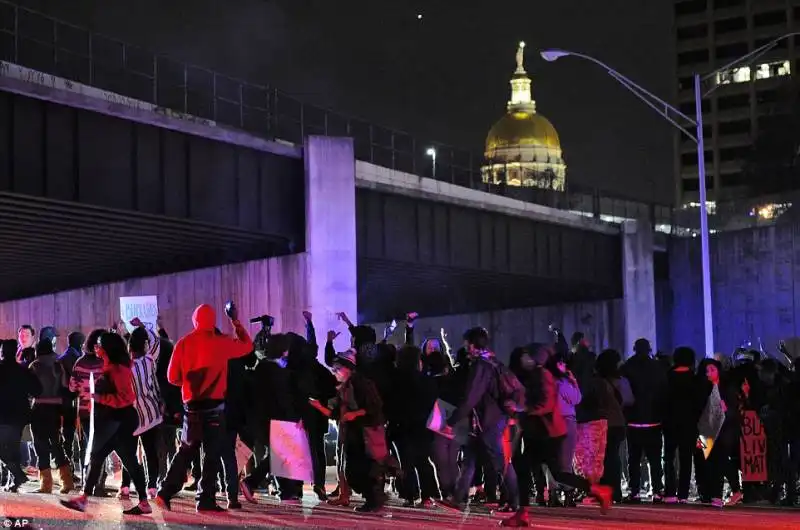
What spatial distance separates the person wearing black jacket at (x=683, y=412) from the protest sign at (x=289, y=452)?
4.15 m

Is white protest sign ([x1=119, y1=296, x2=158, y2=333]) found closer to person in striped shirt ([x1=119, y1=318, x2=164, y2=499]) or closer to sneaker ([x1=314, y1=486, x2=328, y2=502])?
sneaker ([x1=314, y1=486, x2=328, y2=502])

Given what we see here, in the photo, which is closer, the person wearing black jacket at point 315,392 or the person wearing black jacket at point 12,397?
the person wearing black jacket at point 315,392

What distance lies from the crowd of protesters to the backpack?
1 centimetres

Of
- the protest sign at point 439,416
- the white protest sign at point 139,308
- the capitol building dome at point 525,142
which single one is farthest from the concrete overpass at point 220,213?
the capitol building dome at point 525,142

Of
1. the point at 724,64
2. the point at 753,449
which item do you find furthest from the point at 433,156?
the point at 724,64

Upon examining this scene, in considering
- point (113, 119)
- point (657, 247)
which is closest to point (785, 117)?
point (657, 247)

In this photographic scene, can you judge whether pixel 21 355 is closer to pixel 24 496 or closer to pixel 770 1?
pixel 24 496

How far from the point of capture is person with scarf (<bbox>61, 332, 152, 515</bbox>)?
13.0 m

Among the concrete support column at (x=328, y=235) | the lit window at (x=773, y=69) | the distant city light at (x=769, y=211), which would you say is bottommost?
the concrete support column at (x=328, y=235)

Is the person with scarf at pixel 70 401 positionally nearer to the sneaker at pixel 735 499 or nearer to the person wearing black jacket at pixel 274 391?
the person wearing black jacket at pixel 274 391

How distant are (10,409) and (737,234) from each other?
39.5 meters

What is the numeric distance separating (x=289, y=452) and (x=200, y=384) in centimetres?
200

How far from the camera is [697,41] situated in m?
154

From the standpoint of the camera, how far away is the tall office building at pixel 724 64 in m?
148
